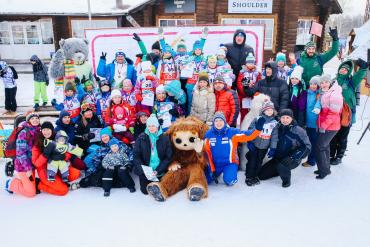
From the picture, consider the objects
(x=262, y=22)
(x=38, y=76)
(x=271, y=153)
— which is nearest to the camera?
(x=271, y=153)

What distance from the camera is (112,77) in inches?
233

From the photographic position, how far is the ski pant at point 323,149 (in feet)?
15.2

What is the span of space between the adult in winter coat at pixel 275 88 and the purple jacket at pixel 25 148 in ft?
11.1

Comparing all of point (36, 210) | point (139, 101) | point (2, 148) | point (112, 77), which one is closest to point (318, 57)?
point (139, 101)

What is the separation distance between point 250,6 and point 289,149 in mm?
10445

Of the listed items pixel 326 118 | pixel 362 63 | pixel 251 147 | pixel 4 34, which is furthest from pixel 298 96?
pixel 4 34

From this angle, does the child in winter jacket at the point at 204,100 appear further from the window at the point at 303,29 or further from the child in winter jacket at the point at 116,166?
the window at the point at 303,29

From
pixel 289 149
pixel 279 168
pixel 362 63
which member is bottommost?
pixel 279 168

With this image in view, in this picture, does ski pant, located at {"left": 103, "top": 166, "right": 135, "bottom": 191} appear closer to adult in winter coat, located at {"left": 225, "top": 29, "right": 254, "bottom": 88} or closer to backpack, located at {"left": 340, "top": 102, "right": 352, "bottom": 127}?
adult in winter coat, located at {"left": 225, "top": 29, "right": 254, "bottom": 88}

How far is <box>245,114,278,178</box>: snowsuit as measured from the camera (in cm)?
447

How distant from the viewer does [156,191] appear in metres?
4.08

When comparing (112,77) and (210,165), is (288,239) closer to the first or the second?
(210,165)

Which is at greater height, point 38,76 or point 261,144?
point 38,76

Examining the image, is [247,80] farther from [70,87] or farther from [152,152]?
[70,87]
